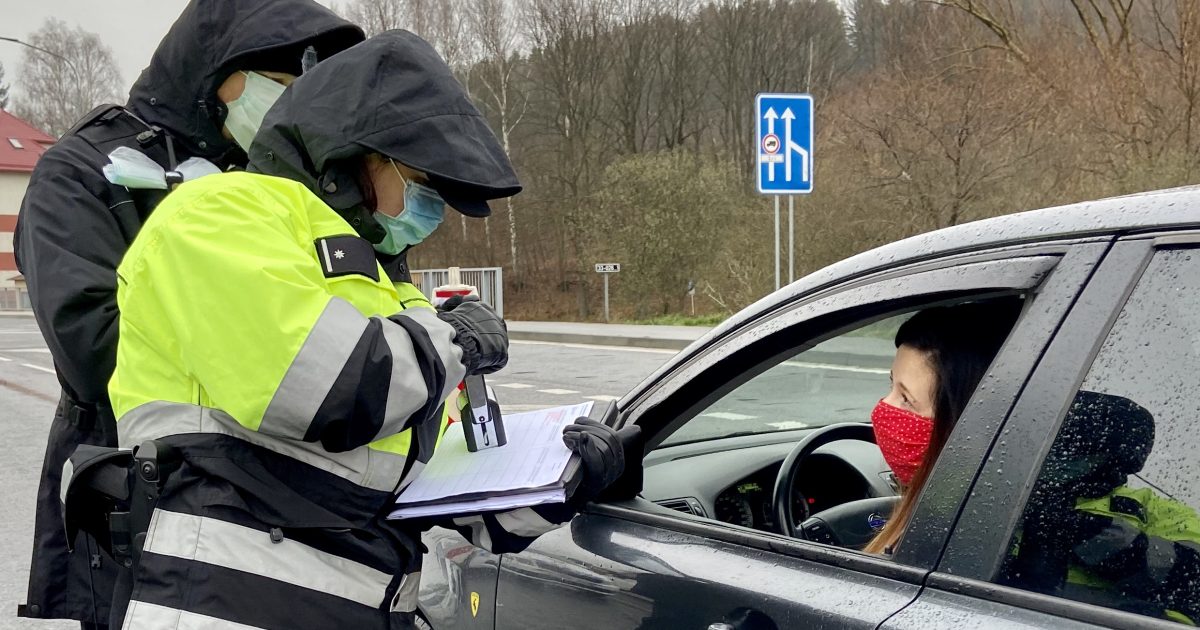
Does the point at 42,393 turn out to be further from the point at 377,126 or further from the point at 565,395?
the point at 377,126

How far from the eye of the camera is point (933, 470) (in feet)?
4.31

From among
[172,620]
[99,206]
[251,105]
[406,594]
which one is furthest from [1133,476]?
[99,206]

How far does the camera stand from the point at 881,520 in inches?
80.1

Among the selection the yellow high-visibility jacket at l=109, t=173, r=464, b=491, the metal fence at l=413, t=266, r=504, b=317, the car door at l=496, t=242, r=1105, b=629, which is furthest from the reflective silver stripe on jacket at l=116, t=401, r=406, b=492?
the metal fence at l=413, t=266, r=504, b=317

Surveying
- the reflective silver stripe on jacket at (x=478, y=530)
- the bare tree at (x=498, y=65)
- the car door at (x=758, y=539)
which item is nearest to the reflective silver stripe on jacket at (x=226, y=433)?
the reflective silver stripe on jacket at (x=478, y=530)

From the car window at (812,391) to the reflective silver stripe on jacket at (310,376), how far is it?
0.79m

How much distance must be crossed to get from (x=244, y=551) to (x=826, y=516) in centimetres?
117

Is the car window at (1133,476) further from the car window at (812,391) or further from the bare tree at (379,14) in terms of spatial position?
the bare tree at (379,14)

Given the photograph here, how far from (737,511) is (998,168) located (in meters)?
14.4

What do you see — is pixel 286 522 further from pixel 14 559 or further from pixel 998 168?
pixel 998 168

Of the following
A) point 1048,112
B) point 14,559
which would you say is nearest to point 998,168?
point 1048,112

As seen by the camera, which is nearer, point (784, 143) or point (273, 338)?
point (273, 338)

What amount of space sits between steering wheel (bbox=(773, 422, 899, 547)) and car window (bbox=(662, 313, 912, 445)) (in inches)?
6.4

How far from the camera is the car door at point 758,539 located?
1239 millimetres
